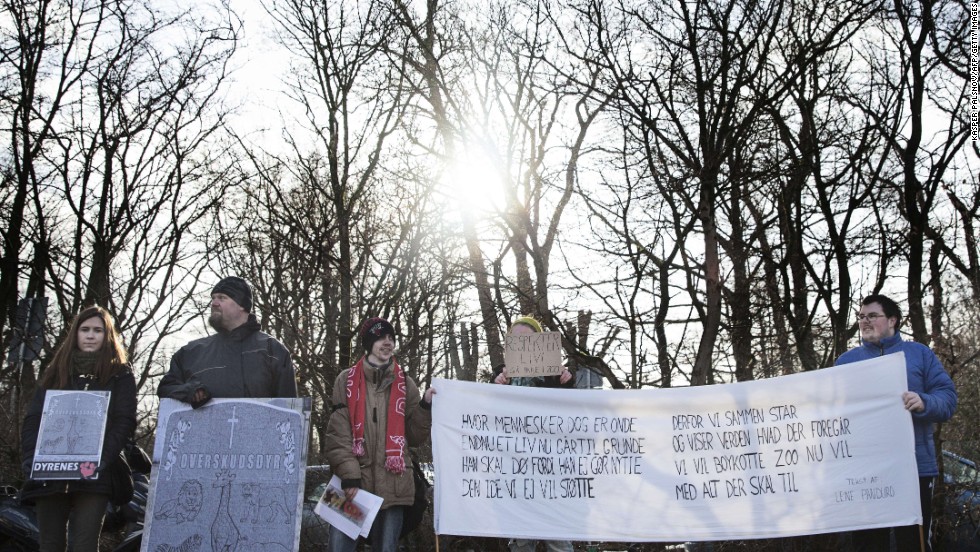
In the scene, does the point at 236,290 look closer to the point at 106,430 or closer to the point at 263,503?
the point at 106,430

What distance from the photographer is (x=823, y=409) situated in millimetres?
5617

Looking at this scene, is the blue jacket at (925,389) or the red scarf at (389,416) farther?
the red scarf at (389,416)

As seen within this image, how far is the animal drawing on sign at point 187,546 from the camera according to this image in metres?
5.14

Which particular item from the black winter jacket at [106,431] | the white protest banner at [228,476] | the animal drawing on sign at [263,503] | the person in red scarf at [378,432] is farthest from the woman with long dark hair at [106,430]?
the person in red scarf at [378,432]

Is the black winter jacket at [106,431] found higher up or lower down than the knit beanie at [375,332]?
lower down

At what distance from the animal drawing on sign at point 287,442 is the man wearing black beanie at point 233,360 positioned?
0.77ft

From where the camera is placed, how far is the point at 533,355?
611cm

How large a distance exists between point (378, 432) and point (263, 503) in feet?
2.55

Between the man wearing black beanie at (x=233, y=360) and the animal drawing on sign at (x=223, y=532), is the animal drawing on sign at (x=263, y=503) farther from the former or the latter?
the man wearing black beanie at (x=233, y=360)

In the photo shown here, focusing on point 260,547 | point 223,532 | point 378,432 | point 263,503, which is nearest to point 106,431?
point 223,532

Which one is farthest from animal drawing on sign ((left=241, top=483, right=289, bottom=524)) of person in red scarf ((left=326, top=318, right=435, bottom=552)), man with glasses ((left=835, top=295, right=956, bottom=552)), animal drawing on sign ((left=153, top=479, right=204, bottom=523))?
man with glasses ((left=835, top=295, right=956, bottom=552))

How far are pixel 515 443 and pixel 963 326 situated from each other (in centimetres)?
730

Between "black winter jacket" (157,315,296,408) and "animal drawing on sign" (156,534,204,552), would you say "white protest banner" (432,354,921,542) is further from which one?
"animal drawing on sign" (156,534,204,552)

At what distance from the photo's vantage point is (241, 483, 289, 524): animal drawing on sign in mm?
5184
